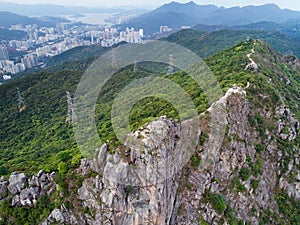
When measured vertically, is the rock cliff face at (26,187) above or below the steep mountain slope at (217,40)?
above

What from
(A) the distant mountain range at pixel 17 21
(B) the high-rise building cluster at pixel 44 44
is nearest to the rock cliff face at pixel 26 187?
(B) the high-rise building cluster at pixel 44 44

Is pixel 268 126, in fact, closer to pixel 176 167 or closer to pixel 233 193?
→ pixel 233 193

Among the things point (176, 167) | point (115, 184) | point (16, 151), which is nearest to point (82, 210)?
point (115, 184)

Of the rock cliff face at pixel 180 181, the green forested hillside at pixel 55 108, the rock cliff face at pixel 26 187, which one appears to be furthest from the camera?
the green forested hillside at pixel 55 108

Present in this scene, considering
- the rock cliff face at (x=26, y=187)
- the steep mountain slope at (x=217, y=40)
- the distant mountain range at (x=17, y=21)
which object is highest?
the rock cliff face at (x=26, y=187)

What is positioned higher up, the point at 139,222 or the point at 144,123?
the point at 144,123

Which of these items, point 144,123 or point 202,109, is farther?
point 202,109

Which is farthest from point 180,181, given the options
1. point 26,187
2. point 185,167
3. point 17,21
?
point 17,21

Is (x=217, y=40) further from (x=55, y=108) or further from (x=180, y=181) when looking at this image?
(x=180, y=181)

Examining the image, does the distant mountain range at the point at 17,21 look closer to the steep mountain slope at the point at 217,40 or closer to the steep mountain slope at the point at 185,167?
the steep mountain slope at the point at 217,40
